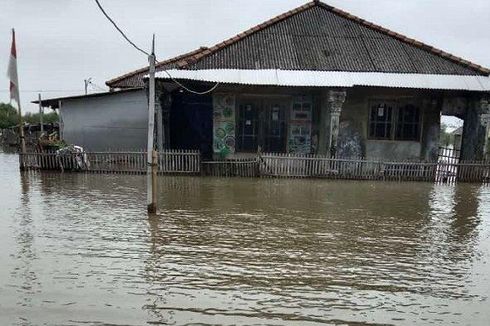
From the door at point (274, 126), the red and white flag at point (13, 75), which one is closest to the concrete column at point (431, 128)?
the door at point (274, 126)

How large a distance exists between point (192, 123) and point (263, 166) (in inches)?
174

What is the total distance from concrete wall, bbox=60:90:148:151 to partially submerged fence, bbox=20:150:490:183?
544cm

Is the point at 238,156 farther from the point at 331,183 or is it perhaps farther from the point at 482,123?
the point at 482,123

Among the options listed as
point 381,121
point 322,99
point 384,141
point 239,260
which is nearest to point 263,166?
point 322,99

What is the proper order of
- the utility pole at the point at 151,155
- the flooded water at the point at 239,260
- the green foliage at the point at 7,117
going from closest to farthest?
the flooded water at the point at 239,260, the utility pole at the point at 151,155, the green foliage at the point at 7,117

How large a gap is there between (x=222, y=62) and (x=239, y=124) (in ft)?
8.91

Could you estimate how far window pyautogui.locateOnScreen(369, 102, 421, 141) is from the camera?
16.7 metres

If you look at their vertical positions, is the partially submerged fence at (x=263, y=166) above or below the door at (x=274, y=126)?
below

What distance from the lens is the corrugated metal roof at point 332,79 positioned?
14141mm

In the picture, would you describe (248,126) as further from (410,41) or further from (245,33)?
(410,41)

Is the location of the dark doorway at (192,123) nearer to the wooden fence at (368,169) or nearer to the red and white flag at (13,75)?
the wooden fence at (368,169)

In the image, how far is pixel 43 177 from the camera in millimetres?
13383

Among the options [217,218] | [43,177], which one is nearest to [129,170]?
[43,177]

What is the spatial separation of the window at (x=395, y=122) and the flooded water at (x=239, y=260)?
6246mm
